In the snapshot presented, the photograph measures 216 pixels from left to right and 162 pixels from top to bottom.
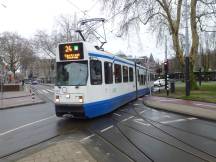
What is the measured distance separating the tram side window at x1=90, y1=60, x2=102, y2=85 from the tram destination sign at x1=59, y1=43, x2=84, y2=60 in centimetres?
59

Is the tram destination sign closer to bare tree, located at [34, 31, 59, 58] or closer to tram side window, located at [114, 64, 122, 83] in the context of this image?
tram side window, located at [114, 64, 122, 83]

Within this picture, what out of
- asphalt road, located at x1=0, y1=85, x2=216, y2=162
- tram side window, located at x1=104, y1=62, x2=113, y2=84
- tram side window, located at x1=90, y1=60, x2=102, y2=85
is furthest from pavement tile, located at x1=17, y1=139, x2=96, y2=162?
tram side window, located at x1=104, y1=62, x2=113, y2=84

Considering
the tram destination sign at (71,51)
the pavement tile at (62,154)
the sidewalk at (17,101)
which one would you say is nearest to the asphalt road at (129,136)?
the pavement tile at (62,154)

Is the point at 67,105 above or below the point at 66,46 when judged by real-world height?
below

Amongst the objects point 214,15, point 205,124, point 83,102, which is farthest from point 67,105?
point 214,15

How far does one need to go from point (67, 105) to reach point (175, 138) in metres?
5.08

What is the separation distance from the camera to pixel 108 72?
1608 centimetres

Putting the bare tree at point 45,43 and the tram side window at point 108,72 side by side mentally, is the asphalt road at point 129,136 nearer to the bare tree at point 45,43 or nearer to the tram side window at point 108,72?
the tram side window at point 108,72

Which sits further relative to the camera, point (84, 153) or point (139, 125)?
point (139, 125)

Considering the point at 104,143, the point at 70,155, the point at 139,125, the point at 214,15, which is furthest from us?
the point at 214,15

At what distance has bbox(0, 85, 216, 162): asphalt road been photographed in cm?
838

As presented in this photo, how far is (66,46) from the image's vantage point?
574 inches

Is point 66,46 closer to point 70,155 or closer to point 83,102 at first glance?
point 83,102

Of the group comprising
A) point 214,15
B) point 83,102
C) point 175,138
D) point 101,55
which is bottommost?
point 175,138
